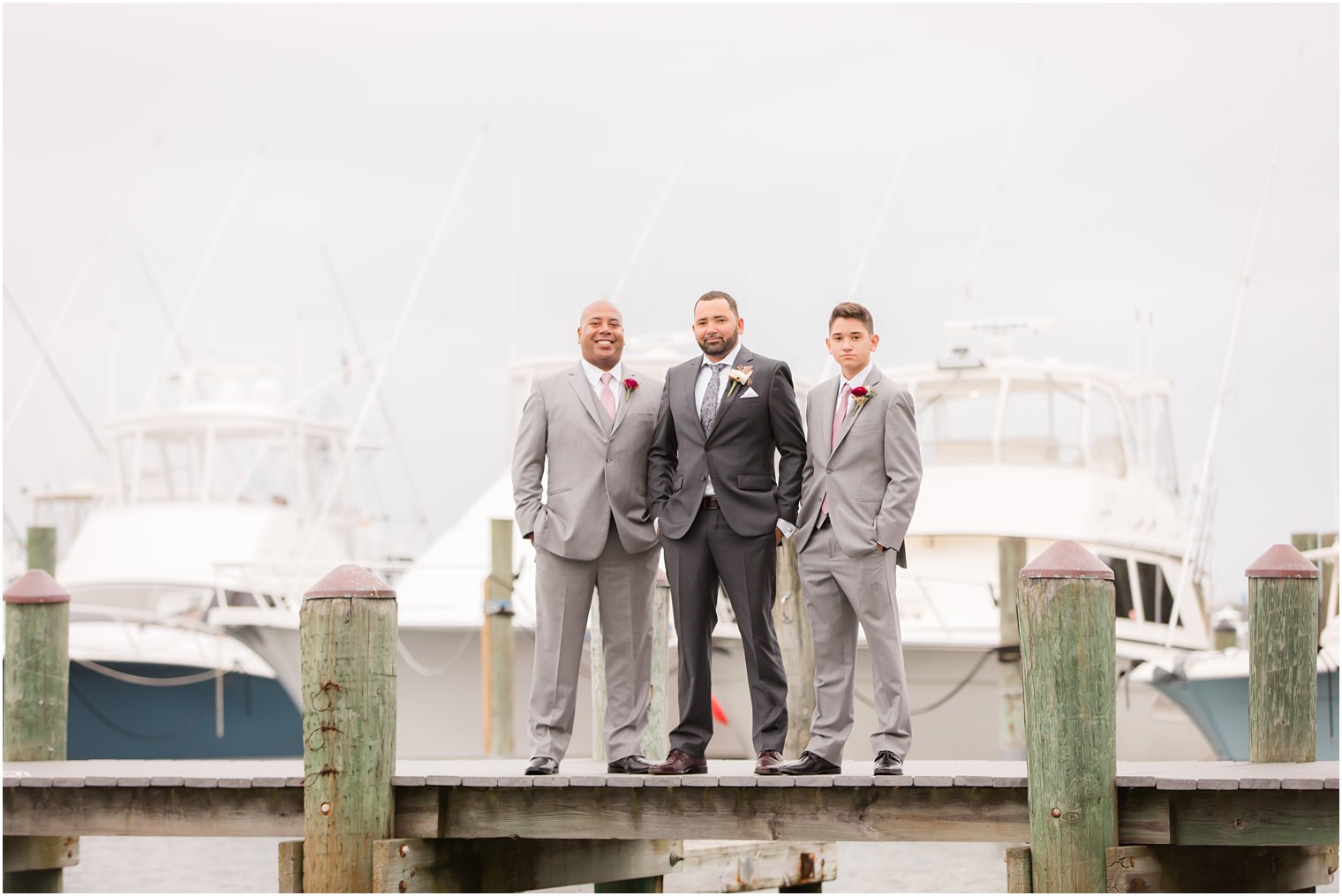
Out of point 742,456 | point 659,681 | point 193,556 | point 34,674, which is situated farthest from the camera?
point 193,556

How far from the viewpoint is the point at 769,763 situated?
281 inches

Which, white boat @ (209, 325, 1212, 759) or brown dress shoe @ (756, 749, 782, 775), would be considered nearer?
brown dress shoe @ (756, 749, 782, 775)

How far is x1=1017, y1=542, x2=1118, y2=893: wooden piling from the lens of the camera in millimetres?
6586

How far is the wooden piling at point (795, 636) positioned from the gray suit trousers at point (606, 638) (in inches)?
117

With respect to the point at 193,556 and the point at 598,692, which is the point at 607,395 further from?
the point at 193,556

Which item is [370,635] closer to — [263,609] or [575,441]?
[575,441]

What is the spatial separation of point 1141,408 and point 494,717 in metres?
9.47

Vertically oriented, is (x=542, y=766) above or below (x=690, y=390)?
below

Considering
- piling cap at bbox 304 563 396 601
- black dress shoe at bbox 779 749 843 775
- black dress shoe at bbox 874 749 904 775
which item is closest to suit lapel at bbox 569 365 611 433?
piling cap at bbox 304 563 396 601

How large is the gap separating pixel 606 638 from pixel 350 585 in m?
0.97

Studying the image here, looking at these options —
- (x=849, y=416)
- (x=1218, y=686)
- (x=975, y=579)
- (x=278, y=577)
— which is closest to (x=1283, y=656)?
(x=849, y=416)

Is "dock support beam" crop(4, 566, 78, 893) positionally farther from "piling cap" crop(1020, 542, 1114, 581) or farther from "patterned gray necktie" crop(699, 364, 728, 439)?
"piling cap" crop(1020, 542, 1114, 581)

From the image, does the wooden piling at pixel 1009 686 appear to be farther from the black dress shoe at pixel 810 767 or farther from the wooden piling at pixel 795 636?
the black dress shoe at pixel 810 767

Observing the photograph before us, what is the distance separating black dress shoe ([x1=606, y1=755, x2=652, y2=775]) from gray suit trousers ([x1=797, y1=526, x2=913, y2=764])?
0.64 m
